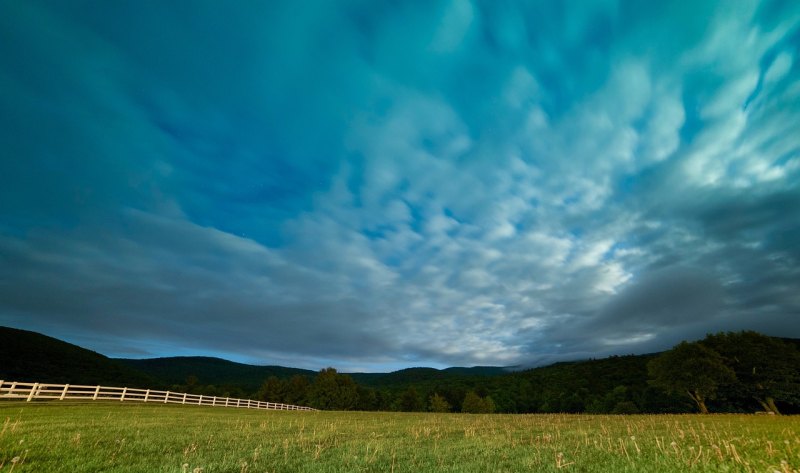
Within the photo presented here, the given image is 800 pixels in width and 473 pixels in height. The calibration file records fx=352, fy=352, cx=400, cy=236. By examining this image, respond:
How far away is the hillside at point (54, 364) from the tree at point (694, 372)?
148 meters

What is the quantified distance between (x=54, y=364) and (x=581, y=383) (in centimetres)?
18675

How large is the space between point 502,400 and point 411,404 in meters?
39.0

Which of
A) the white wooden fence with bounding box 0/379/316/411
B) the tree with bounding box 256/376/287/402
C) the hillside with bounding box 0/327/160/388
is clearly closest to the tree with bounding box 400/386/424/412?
the tree with bounding box 256/376/287/402

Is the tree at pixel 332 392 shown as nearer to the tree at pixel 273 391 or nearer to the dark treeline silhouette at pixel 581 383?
the dark treeline silhouette at pixel 581 383

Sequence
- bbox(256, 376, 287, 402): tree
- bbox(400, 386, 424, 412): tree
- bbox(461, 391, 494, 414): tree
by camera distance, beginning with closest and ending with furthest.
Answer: bbox(461, 391, 494, 414): tree
bbox(256, 376, 287, 402): tree
bbox(400, 386, 424, 412): tree

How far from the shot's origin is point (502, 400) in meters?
124

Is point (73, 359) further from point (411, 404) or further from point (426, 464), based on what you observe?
point (426, 464)

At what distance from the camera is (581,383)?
5221 inches

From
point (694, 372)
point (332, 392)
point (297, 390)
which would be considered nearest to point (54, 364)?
point (297, 390)

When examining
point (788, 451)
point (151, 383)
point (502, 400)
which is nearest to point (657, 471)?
point (788, 451)

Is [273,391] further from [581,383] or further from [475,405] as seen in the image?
[581,383]

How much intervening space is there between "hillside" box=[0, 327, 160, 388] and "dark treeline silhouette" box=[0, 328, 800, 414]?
0.83 ft

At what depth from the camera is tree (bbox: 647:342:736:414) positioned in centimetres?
5206

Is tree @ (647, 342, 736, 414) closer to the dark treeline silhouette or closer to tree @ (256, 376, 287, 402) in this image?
the dark treeline silhouette
